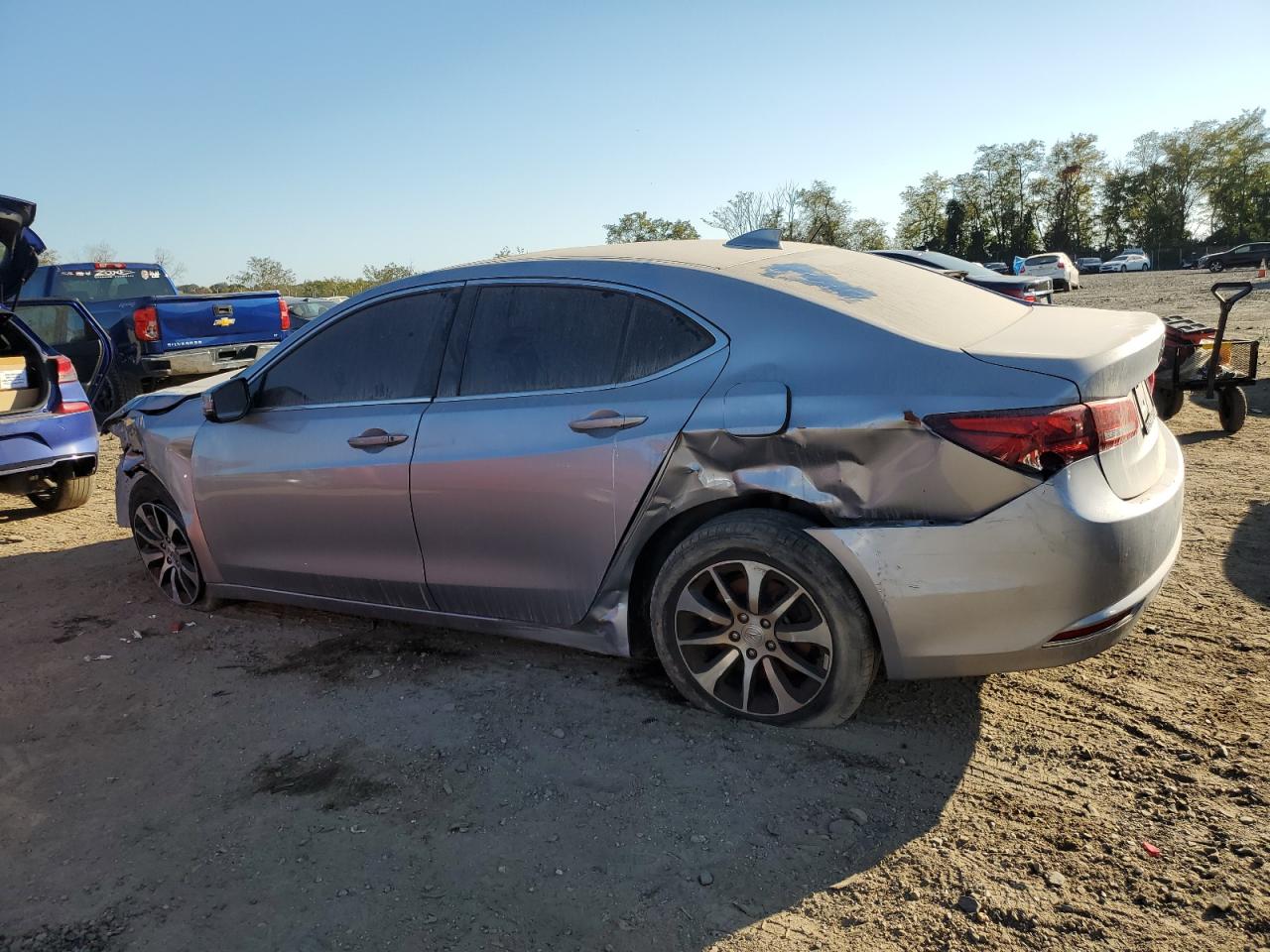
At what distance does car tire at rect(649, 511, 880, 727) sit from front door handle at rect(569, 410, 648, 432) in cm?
44

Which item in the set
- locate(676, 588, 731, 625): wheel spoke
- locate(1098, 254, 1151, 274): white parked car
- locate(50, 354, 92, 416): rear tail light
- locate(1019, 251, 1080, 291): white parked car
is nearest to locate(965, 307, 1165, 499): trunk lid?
locate(676, 588, 731, 625): wheel spoke

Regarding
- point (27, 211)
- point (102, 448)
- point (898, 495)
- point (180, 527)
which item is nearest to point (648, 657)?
point (898, 495)

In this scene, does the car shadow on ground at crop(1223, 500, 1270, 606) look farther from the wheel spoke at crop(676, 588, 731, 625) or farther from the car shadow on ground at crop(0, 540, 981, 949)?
the wheel spoke at crop(676, 588, 731, 625)

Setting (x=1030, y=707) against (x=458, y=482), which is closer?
(x=1030, y=707)

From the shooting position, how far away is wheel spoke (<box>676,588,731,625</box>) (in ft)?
10.1

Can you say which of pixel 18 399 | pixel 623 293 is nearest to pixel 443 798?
pixel 623 293

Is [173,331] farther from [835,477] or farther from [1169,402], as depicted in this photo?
[1169,402]

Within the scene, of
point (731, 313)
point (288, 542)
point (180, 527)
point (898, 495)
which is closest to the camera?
point (898, 495)

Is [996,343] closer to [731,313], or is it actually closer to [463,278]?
[731,313]

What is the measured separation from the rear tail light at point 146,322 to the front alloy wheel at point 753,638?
30.0 feet

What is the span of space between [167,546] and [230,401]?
1171 mm

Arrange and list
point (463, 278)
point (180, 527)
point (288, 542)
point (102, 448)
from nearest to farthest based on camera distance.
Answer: point (463, 278), point (288, 542), point (180, 527), point (102, 448)

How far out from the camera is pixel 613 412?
3.16 metres

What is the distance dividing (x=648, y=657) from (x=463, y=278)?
172 centimetres
